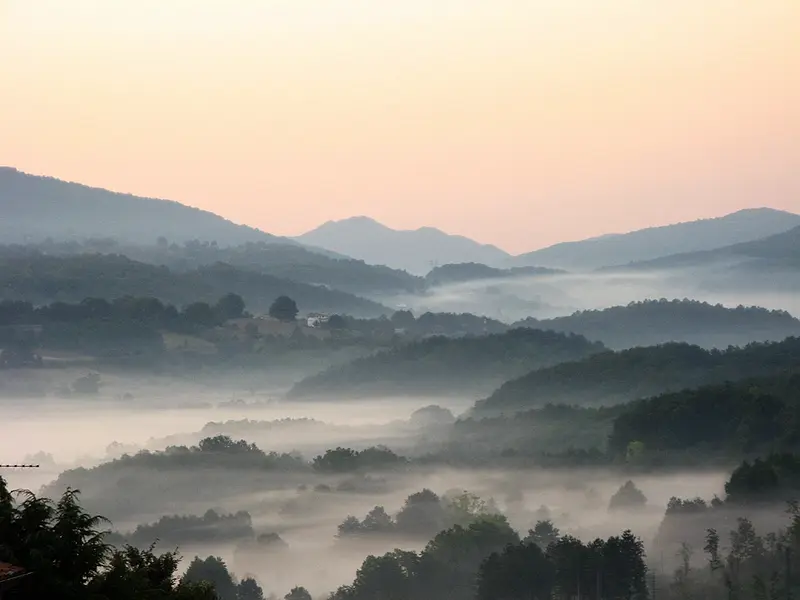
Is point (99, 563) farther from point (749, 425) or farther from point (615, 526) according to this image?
point (749, 425)

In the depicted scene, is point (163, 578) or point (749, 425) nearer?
point (163, 578)

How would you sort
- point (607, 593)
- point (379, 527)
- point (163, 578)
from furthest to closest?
point (379, 527), point (607, 593), point (163, 578)

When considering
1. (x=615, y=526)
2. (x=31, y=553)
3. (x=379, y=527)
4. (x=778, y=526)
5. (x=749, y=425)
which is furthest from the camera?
(x=749, y=425)

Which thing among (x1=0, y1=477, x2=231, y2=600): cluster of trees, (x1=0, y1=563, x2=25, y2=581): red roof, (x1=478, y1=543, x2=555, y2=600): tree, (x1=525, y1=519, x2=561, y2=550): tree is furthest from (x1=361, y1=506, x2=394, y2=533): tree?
(x1=0, y1=563, x2=25, y2=581): red roof

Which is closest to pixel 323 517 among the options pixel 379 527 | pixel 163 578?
pixel 379 527

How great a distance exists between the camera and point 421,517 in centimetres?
17775

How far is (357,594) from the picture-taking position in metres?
125

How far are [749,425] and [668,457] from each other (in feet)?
32.6

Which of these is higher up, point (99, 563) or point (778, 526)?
point (99, 563)

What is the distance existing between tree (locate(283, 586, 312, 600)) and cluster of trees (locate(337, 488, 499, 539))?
1259 inches

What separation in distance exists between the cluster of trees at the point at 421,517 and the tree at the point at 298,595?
105 feet

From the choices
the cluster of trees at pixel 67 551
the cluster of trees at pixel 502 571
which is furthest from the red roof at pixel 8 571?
the cluster of trees at pixel 502 571

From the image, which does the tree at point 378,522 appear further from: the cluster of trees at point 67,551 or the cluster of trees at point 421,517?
the cluster of trees at point 67,551

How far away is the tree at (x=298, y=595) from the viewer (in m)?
132
